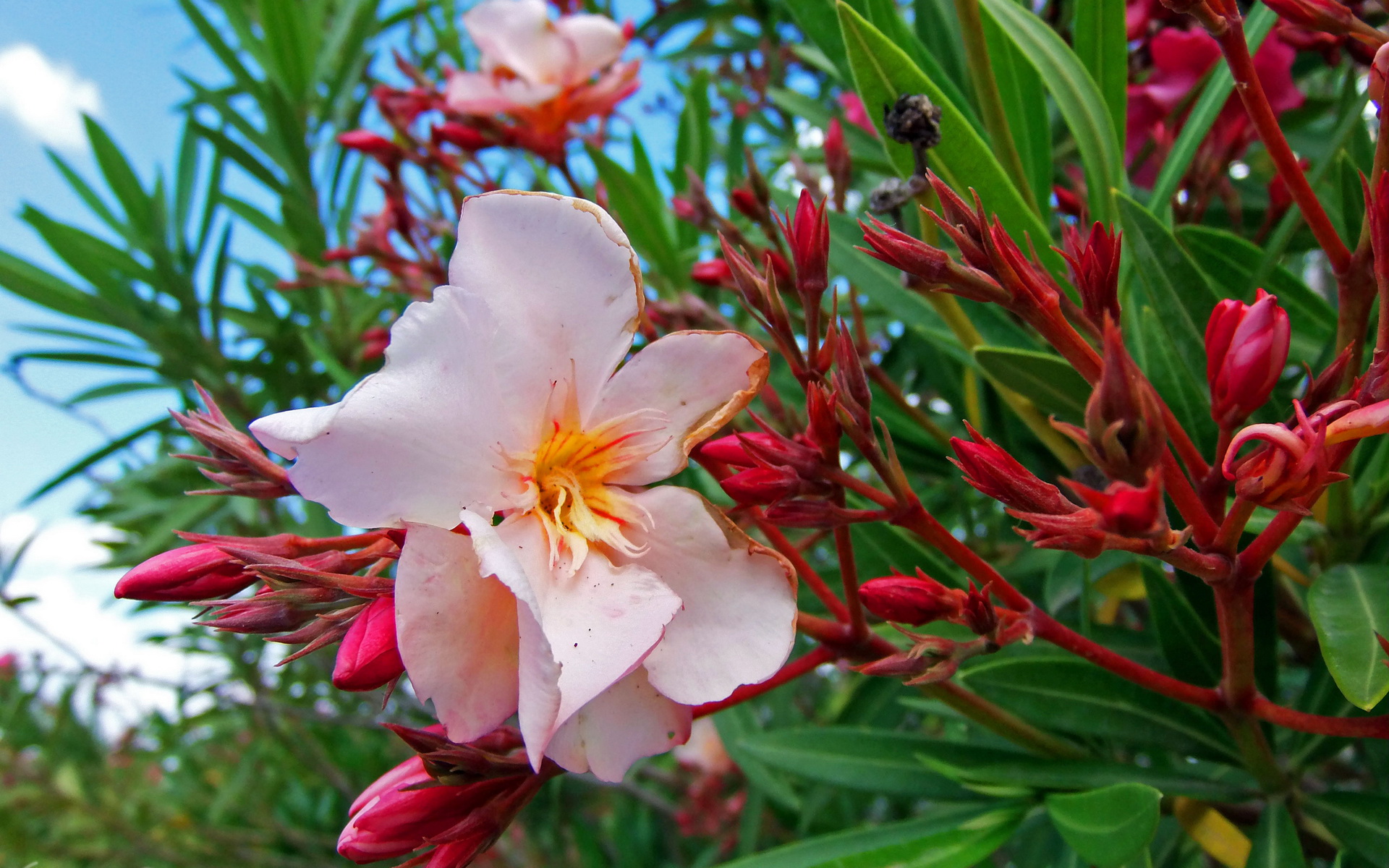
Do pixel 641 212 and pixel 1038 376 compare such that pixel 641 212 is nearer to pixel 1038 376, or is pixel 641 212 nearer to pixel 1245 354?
pixel 1038 376

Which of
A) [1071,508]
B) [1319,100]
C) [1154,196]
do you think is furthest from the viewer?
[1319,100]

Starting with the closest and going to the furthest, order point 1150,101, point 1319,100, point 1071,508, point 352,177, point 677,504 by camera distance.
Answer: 1. point 1071,508
2. point 677,504
3. point 1150,101
4. point 1319,100
5. point 352,177

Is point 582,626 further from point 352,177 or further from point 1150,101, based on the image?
point 352,177

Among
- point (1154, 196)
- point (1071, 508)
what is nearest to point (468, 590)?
point (1071, 508)

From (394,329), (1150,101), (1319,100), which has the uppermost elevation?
(394,329)

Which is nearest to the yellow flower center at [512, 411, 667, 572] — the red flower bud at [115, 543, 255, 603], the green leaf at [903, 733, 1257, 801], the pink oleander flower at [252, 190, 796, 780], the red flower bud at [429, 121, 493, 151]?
the pink oleander flower at [252, 190, 796, 780]

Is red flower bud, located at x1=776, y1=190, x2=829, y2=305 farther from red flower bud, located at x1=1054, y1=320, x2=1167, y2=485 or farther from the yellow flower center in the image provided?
red flower bud, located at x1=1054, y1=320, x2=1167, y2=485
